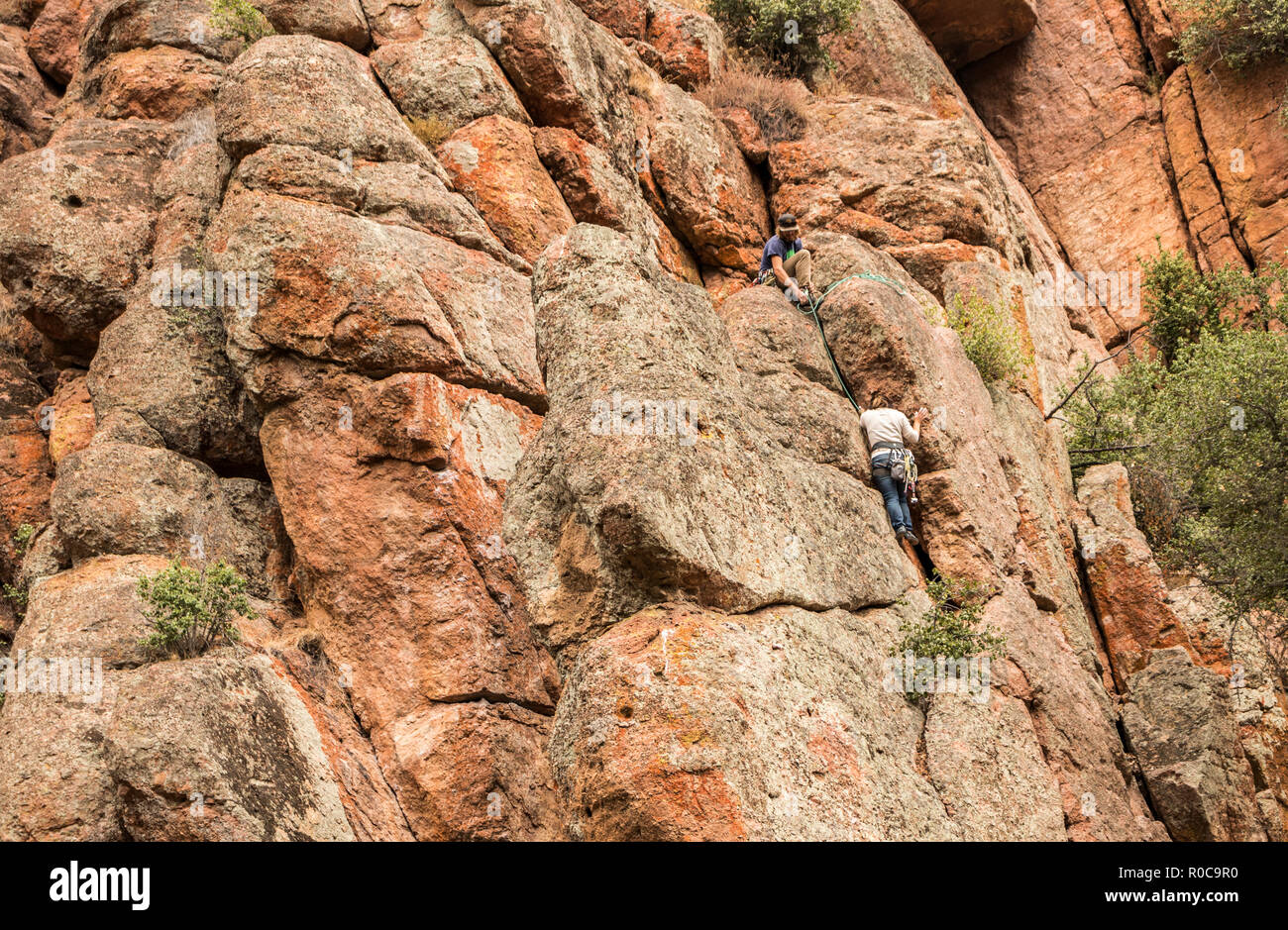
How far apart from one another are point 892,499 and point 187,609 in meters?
7.52

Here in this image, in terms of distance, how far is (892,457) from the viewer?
13344mm

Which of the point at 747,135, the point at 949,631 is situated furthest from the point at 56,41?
the point at 949,631

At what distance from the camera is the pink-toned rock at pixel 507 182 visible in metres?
14.7

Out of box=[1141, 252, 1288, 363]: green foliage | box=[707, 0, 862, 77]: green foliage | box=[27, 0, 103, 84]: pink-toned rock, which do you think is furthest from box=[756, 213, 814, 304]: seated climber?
box=[1141, 252, 1288, 363]: green foliage

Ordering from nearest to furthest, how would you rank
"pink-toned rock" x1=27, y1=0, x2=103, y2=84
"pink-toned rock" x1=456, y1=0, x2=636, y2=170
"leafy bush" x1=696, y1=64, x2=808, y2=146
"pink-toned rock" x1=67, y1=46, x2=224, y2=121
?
"pink-toned rock" x1=67, y1=46, x2=224, y2=121 < "pink-toned rock" x1=456, y1=0, x2=636, y2=170 < "pink-toned rock" x1=27, y1=0, x2=103, y2=84 < "leafy bush" x1=696, y1=64, x2=808, y2=146

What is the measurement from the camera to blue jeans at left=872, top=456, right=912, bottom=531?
13.2 metres

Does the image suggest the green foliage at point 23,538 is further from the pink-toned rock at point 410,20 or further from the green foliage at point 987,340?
the green foliage at point 987,340

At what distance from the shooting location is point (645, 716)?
8531mm

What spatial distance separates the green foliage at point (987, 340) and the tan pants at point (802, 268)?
295cm

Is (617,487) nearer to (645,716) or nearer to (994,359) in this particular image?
(645,716)

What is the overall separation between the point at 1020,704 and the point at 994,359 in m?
6.42

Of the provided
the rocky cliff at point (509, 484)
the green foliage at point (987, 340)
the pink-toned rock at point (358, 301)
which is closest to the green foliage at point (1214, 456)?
the rocky cliff at point (509, 484)

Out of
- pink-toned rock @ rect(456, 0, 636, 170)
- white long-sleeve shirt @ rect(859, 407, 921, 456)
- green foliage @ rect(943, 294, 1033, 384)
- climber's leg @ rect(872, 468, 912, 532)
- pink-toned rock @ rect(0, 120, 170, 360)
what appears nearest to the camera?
climber's leg @ rect(872, 468, 912, 532)

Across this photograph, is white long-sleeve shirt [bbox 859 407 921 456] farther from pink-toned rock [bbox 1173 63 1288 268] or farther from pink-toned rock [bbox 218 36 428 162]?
pink-toned rock [bbox 1173 63 1288 268]
